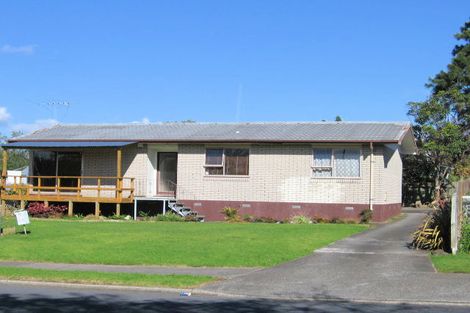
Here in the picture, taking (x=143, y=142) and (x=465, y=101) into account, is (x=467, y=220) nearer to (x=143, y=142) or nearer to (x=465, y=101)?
(x=143, y=142)

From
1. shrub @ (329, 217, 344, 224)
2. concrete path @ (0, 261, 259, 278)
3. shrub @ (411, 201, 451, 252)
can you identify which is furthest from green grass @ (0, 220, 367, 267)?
shrub @ (411, 201, 451, 252)

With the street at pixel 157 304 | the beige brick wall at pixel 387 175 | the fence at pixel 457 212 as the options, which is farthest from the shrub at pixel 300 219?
the street at pixel 157 304

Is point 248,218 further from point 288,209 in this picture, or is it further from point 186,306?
point 186,306

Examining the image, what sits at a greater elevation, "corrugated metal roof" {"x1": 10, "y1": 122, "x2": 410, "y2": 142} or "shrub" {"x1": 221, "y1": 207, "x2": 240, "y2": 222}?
"corrugated metal roof" {"x1": 10, "y1": 122, "x2": 410, "y2": 142}

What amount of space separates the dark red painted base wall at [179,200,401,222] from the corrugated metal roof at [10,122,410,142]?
105 inches

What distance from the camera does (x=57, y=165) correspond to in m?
31.2

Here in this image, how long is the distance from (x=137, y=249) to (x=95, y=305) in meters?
6.69

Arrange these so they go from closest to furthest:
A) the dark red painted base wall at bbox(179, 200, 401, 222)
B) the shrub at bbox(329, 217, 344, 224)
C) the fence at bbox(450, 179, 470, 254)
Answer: the fence at bbox(450, 179, 470, 254) → the shrub at bbox(329, 217, 344, 224) → the dark red painted base wall at bbox(179, 200, 401, 222)

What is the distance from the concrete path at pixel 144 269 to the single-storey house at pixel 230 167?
12829 mm

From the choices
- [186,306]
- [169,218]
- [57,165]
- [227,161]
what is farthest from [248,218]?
[186,306]

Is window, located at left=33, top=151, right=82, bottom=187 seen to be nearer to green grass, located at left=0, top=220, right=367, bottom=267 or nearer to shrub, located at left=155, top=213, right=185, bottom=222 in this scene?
shrub, located at left=155, top=213, right=185, bottom=222

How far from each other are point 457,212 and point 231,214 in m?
13.2

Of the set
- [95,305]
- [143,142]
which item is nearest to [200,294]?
[95,305]

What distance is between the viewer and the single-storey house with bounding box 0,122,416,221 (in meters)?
26.1
